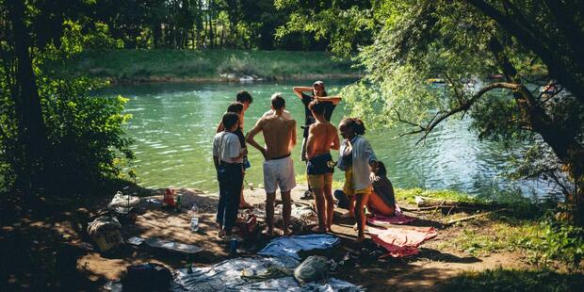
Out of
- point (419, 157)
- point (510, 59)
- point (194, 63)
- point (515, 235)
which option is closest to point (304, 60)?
point (194, 63)

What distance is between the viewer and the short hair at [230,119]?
730 centimetres

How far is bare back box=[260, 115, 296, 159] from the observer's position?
7.39 m

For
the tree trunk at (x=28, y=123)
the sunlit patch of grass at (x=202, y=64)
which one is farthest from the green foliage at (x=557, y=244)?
the sunlit patch of grass at (x=202, y=64)

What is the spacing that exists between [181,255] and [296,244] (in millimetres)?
1544

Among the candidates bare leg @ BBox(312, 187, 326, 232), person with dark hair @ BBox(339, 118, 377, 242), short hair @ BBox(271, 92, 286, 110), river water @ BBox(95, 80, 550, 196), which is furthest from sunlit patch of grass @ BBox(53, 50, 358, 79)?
person with dark hair @ BBox(339, 118, 377, 242)

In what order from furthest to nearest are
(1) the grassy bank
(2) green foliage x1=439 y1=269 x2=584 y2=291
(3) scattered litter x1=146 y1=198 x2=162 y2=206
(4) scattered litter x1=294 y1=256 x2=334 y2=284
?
1. (1) the grassy bank
2. (3) scattered litter x1=146 y1=198 x2=162 y2=206
3. (4) scattered litter x1=294 y1=256 x2=334 y2=284
4. (2) green foliage x1=439 y1=269 x2=584 y2=291

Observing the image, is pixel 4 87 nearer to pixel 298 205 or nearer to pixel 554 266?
pixel 298 205

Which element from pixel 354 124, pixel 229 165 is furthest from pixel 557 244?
pixel 229 165

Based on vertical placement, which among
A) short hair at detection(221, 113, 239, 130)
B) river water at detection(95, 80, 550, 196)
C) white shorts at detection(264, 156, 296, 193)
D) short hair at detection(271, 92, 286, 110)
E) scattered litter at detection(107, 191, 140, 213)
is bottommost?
river water at detection(95, 80, 550, 196)

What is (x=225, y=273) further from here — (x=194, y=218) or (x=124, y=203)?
(x=124, y=203)

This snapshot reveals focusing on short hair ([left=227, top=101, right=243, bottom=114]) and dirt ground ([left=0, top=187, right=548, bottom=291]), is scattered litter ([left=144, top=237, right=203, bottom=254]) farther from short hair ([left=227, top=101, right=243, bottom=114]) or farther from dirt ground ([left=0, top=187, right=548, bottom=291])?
short hair ([left=227, top=101, right=243, bottom=114])

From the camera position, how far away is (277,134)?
738 cm

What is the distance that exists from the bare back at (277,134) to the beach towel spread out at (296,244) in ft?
3.96

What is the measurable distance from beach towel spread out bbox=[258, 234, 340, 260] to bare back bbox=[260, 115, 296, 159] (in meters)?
1.21
